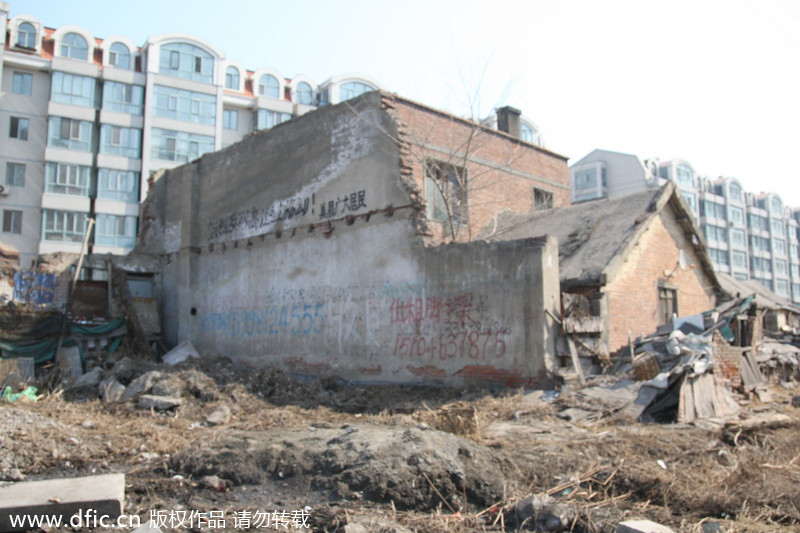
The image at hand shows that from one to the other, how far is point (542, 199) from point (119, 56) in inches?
1097

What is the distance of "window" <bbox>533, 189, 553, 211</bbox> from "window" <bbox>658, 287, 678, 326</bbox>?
495 cm

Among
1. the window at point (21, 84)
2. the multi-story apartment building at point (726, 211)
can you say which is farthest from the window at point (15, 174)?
the multi-story apartment building at point (726, 211)

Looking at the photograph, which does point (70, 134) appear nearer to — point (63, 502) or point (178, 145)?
point (178, 145)

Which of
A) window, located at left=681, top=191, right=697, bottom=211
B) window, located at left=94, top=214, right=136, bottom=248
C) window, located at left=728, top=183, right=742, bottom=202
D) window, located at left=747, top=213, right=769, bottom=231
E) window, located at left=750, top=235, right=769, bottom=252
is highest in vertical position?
window, located at left=728, top=183, right=742, bottom=202

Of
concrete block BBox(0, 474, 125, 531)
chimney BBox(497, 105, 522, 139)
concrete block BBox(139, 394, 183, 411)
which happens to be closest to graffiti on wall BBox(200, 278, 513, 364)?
concrete block BBox(139, 394, 183, 411)

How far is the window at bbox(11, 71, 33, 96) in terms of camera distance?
1272 inches

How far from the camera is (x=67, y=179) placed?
32312 millimetres

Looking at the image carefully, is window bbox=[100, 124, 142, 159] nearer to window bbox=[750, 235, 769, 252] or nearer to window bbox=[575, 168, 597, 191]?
window bbox=[575, 168, 597, 191]

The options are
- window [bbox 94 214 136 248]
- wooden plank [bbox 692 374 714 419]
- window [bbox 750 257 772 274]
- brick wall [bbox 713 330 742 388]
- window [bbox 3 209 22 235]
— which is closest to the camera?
wooden plank [bbox 692 374 714 419]

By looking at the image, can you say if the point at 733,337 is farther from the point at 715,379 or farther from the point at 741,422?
the point at 741,422

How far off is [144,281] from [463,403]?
12860 millimetres

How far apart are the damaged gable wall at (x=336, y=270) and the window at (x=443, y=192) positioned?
67.4 inches

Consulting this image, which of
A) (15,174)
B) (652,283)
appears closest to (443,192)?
(652,283)

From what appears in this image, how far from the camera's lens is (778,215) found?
233 ft
